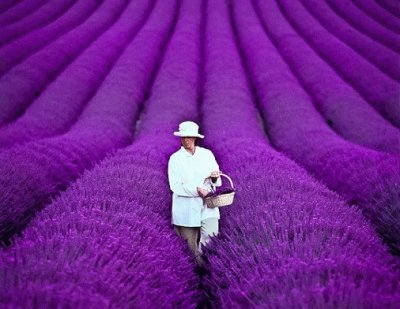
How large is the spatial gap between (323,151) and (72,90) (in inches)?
260

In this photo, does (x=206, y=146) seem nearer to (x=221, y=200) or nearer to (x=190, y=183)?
(x=190, y=183)

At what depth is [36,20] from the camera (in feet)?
52.3

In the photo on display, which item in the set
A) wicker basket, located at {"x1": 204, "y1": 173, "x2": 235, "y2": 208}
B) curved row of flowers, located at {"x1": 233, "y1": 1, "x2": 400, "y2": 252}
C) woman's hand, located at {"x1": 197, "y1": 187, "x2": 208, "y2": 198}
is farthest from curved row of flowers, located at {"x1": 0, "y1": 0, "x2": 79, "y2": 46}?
wicker basket, located at {"x1": 204, "y1": 173, "x2": 235, "y2": 208}

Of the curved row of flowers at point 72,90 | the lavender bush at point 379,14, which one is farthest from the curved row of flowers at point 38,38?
the lavender bush at point 379,14

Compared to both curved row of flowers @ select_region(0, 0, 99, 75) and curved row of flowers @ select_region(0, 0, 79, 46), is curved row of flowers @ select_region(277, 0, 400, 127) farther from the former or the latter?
curved row of flowers @ select_region(0, 0, 79, 46)

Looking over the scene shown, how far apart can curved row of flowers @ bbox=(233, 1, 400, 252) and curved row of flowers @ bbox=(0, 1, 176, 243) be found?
298cm

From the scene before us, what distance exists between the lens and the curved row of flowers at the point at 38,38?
468 inches

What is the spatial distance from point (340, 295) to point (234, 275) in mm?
841

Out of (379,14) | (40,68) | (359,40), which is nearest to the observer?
(40,68)

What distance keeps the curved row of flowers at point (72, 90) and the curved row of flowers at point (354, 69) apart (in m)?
6.64

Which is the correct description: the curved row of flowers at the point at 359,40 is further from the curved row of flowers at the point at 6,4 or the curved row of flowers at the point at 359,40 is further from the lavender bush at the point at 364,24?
the curved row of flowers at the point at 6,4

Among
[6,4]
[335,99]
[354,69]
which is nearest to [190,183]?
[335,99]

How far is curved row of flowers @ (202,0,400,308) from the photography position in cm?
175

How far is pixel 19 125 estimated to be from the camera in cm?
711
